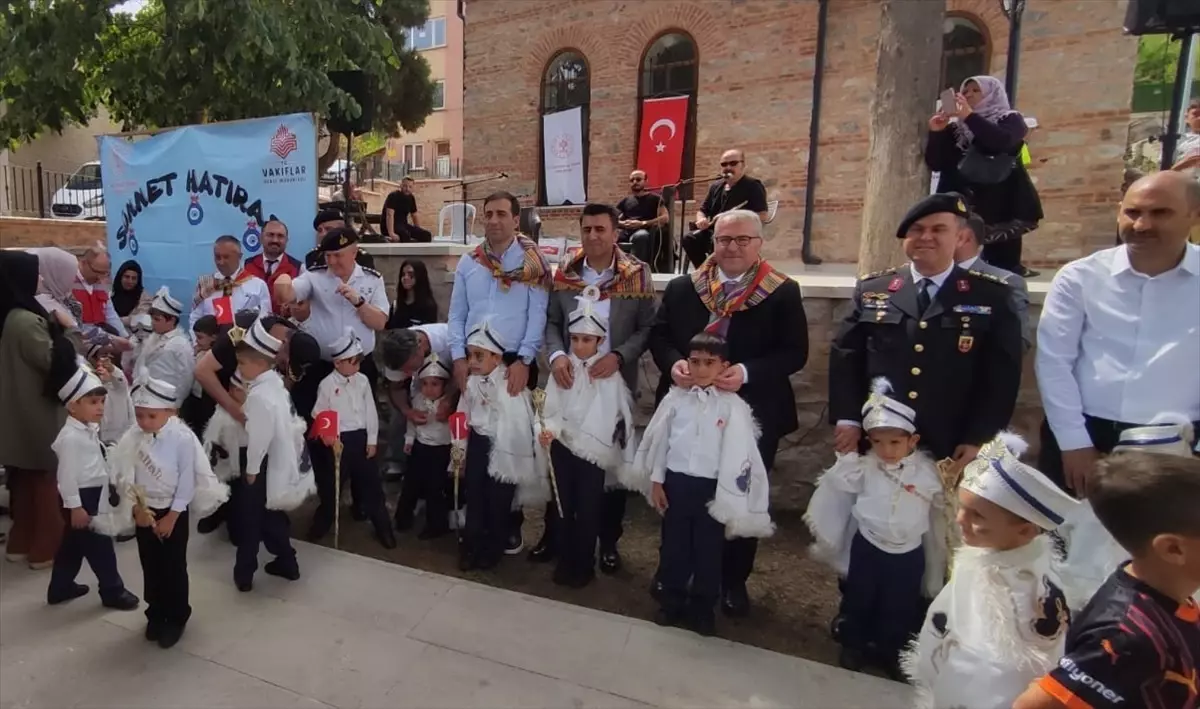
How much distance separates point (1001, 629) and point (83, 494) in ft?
12.2

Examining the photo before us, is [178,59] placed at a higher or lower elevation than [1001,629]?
higher

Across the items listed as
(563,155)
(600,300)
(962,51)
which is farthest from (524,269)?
(563,155)

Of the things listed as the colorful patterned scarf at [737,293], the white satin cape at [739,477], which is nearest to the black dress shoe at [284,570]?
the white satin cape at [739,477]

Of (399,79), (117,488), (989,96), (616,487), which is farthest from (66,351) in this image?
(399,79)

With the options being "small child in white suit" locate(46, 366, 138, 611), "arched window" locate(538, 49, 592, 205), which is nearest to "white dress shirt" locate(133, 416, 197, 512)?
"small child in white suit" locate(46, 366, 138, 611)

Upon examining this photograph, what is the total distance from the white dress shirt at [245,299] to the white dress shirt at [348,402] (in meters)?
0.88

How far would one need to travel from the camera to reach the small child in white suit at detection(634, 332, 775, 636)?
10.5 feet

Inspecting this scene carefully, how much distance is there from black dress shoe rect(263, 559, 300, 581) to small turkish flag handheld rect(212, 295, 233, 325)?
4.83 feet

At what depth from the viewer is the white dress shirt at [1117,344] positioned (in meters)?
2.58

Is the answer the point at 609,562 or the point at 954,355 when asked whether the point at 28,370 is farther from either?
the point at 954,355

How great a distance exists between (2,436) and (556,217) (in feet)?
32.8

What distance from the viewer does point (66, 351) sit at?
377 cm

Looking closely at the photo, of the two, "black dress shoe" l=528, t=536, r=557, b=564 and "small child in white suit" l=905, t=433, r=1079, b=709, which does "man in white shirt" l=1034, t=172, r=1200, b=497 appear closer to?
"small child in white suit" l=905, t=433, r=1079, b=709

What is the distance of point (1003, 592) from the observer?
6.44ft
